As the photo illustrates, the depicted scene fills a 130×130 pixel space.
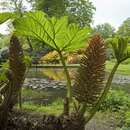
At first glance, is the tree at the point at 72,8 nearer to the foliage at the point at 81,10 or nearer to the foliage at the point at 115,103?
the foliage at the point at 81,10

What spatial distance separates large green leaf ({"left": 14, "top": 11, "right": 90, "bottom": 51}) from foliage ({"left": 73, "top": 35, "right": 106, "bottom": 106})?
0.16 metres

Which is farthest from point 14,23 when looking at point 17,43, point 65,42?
point 65,42

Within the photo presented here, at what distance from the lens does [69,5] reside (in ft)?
160

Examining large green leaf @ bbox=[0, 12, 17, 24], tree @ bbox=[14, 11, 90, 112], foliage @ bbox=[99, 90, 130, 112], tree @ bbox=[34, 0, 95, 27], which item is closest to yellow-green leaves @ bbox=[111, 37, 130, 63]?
tree @ bbox=[14, 11, 90, 112]

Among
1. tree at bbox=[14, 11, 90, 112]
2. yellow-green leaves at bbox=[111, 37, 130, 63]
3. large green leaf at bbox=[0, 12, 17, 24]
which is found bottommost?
yellow-green leaves at bbox=[111, 37, 130, 63]

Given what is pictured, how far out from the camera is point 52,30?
269 cm

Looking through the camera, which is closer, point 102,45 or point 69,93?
point 102,45

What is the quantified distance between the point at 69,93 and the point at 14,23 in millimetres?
581

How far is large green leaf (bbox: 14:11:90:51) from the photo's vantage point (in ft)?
8.54

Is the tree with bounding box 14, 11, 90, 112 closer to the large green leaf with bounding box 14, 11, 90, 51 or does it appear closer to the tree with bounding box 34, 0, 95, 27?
the large green leaf with bounding box 14, 11, 90, 51

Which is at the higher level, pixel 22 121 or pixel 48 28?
pixel 48 28

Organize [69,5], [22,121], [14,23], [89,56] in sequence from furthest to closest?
1. [69,5]
2. [22,121]
3. [14,23]
4. [89,56]

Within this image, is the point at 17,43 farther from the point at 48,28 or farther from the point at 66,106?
the point at 66,106

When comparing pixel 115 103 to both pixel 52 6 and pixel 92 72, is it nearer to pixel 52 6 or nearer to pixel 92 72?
pixel 92 72
